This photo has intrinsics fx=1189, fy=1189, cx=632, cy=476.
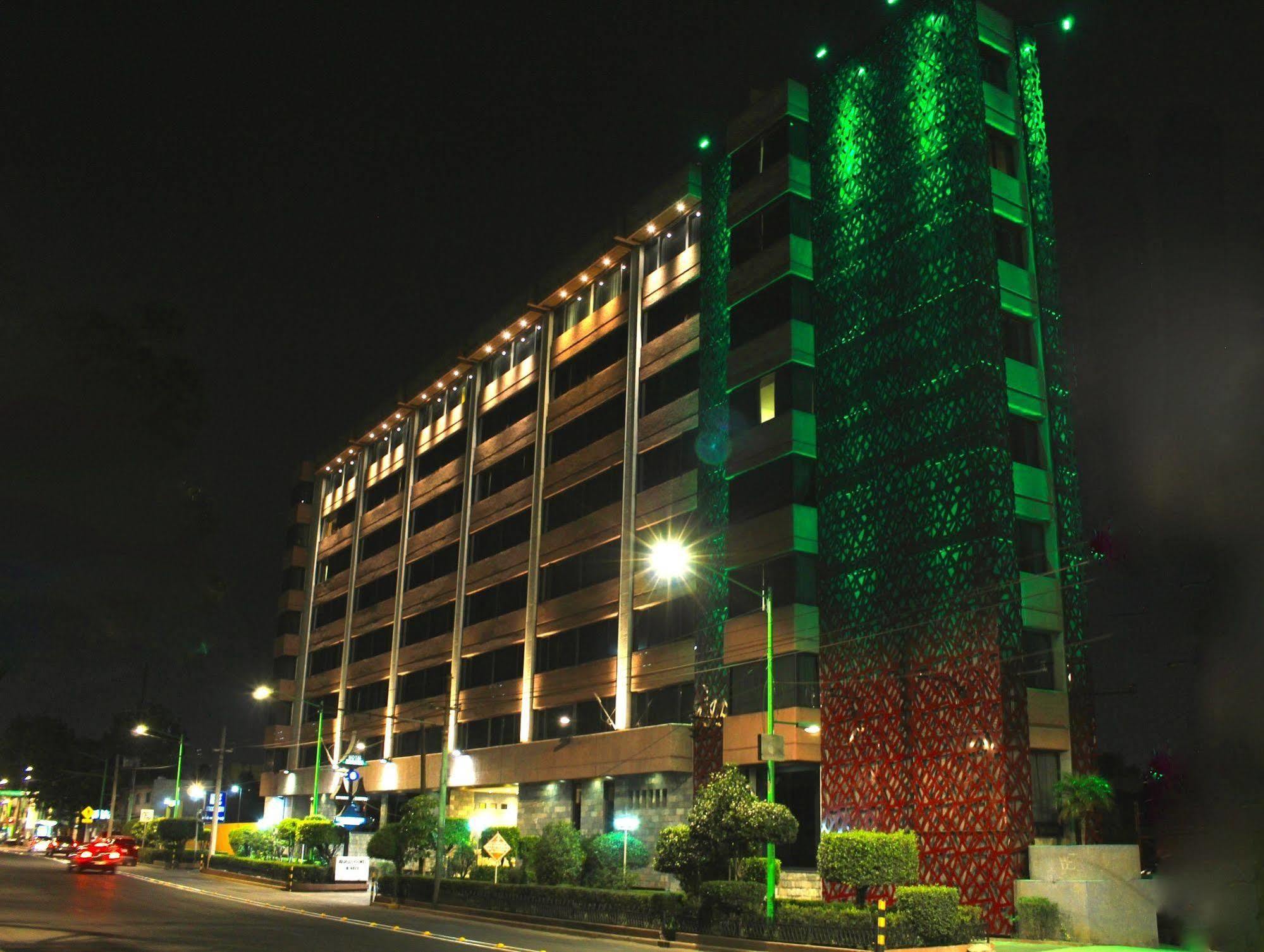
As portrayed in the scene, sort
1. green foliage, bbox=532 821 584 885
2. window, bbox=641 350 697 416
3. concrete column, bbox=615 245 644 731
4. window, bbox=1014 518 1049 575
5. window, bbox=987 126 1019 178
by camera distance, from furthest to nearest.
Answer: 1. window, bbox=641 350 697 416
2. concrete column, bbox=615 245 644 731
3. green foliage, bbox=532 821 584 885
4. window, bbox=987 126 1019 178
5. window, bbox=1014 518 1049 575

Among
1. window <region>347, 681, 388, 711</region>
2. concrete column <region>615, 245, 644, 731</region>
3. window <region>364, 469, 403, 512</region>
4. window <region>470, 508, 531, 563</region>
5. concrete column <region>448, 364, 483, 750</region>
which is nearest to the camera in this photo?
concrete column <region>615, 245, 644, 731</region>

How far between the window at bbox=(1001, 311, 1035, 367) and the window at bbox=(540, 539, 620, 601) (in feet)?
65.4

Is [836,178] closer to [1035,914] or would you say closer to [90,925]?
[1035,914]

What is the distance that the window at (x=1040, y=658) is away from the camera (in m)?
36.3

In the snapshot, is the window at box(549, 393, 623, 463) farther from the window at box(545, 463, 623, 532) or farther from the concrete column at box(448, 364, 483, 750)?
the concrete column at box(448, 364, 483, 750)

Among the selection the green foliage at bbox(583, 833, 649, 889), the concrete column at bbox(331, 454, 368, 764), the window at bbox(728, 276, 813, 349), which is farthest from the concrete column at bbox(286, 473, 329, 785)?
the window at bbox(728, 276, 813, 349)

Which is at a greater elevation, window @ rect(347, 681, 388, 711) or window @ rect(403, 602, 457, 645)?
window @ rect(403, 602, 457, 645)

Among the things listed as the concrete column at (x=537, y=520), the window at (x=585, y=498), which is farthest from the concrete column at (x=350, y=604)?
the window at (x=585, y=498)

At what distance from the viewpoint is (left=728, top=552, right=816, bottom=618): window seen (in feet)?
136

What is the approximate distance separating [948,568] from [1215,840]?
22.4 m

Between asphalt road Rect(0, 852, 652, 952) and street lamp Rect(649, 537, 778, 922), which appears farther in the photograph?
street lamp Rect(649, 537, 778, 922)

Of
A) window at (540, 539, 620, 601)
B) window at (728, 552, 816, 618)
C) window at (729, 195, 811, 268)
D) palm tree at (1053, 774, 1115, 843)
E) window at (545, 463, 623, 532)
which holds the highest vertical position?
window at (729, 195, 811, 268)

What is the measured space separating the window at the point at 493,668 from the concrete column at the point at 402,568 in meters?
8.13

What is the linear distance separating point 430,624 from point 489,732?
36.1ft
